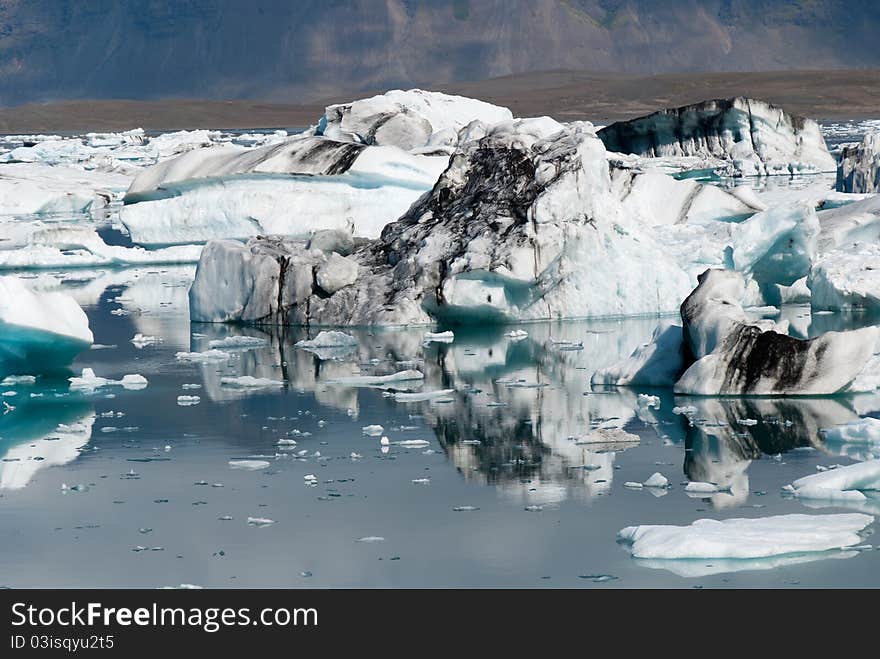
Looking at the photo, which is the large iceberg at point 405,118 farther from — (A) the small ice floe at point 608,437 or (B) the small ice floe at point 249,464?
(B) the small ice floe at point 249,464

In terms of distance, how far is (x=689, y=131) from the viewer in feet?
90.9

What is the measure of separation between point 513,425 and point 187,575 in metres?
2.87

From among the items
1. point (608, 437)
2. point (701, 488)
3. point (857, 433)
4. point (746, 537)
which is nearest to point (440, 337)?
point (608, 437)

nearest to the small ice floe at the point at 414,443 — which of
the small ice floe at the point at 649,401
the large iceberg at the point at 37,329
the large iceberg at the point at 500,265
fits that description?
the small ice floe at the point at 649,401

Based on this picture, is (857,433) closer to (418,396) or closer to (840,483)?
Result: (840,483)

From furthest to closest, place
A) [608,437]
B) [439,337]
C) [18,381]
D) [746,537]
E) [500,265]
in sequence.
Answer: [500,265] < [439,337] < [18,381] < [608,437] < [746,537]

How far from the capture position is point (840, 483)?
616cm

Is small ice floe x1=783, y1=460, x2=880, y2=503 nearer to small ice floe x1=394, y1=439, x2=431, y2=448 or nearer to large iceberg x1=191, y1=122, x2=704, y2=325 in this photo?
small ice floe x1=394, y1=439, x2=431, y2=448

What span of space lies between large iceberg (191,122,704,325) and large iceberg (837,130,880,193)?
9.78m

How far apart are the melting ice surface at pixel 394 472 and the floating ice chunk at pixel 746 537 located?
6cm

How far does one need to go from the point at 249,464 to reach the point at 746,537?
249cm

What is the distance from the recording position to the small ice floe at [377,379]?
9055 millimetres

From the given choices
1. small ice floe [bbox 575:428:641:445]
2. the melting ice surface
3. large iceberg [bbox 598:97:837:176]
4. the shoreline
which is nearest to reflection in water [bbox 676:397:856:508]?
the melting ice surface

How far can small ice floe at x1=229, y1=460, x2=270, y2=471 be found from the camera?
6840mm
